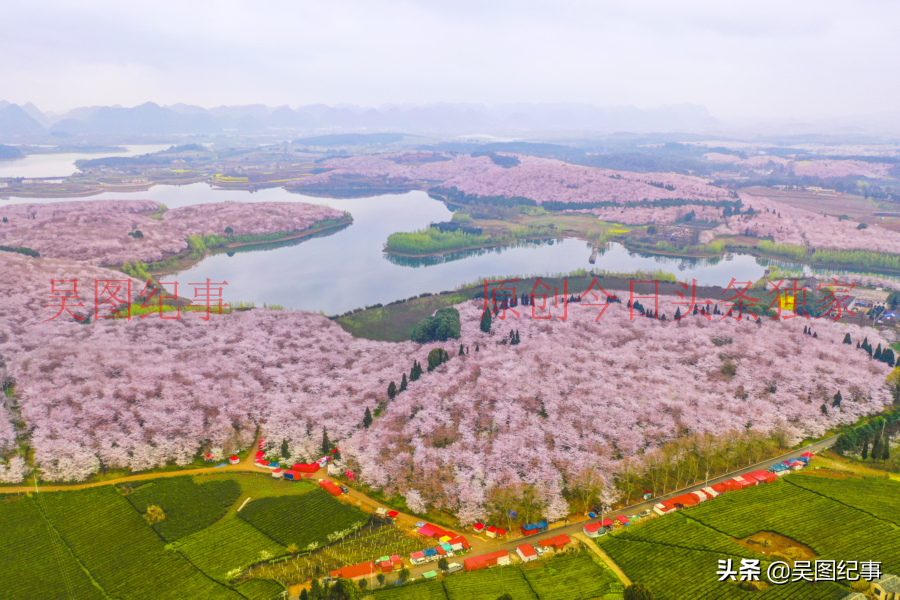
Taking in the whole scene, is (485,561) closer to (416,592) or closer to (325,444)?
(416,592)

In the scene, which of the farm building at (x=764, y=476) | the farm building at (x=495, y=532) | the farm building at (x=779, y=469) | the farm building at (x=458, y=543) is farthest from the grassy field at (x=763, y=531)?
the farm building at (x=458, y=543)

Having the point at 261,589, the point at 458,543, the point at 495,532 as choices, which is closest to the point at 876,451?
the point at 495,532

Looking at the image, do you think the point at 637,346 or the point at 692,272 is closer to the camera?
the point at 637,346

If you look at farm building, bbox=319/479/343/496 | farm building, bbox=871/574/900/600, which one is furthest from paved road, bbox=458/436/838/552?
farm building, bbox=871/574/900/600

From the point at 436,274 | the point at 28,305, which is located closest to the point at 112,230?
the point at 28,305

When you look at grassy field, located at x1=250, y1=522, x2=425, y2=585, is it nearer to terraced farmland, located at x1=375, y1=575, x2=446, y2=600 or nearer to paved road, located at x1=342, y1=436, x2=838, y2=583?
paved road, located at x1=342, y1=436, x2=838, y2=583

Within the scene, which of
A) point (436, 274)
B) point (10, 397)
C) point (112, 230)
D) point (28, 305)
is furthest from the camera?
point (112, 230)

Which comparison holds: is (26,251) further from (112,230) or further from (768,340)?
(768,340)
